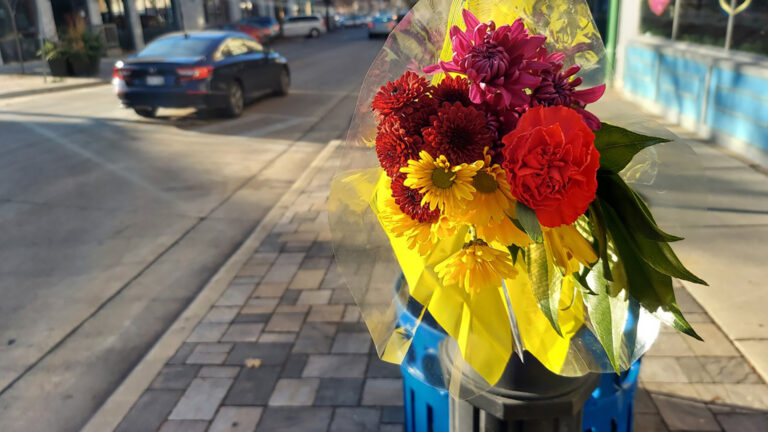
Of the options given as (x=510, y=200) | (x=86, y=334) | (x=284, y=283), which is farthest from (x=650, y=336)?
(x=86, y=334)

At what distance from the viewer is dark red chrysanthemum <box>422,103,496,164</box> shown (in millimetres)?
1238

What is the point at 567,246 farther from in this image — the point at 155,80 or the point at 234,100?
the point at 234,100

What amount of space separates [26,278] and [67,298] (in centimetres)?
61

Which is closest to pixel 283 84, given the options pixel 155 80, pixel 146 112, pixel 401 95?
pixel 146 112

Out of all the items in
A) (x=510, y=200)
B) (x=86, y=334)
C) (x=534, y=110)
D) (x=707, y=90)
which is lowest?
(x=86, y=334)

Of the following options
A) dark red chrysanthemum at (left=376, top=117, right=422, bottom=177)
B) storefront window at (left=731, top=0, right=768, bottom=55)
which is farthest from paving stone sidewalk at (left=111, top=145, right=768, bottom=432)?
storefront window at (left=731, top=0, right=768, bottom=55)

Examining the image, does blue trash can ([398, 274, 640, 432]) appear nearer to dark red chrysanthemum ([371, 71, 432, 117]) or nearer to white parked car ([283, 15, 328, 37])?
dark red chrysanthemum ([371, 71, 432, 117])

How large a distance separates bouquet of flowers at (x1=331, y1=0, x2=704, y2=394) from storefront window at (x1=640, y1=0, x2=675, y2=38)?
31.4ft

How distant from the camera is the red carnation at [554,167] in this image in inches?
45.0

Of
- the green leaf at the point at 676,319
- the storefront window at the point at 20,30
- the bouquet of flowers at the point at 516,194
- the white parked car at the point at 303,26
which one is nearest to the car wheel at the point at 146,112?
the bouquet of flowers at the point at 516,194

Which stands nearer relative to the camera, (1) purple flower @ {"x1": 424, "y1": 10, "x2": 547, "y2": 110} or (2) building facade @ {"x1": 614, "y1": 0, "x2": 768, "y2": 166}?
(1) purple flower @ {"x1": 424, "y1": 10, "x2": 547, "y2": 110}

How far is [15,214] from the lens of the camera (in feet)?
20.5

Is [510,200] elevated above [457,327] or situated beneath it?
elevated above

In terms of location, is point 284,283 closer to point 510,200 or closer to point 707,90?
point 510,200
